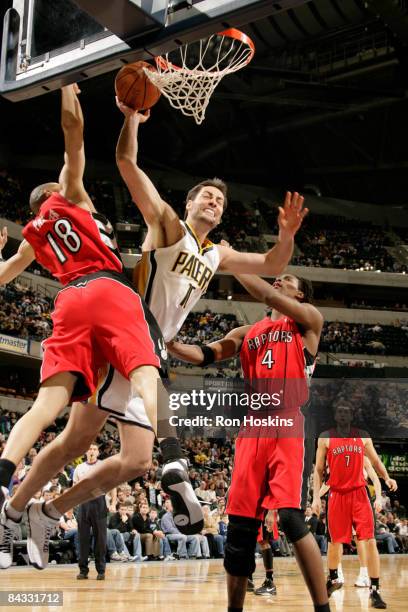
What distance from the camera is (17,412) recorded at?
23875 millimetres

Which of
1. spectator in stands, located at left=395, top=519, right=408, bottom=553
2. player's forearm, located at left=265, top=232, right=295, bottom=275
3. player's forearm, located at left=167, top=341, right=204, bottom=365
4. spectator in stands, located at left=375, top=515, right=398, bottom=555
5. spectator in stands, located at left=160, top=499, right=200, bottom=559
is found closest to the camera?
player's forearm, located at left=265, top=232, right=295, bottom=275

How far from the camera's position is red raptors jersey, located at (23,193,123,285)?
4.52 m

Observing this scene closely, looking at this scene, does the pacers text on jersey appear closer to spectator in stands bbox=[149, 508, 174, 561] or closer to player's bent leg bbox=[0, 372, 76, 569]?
player's bent leg bbox=[0, 372, 76, 569]

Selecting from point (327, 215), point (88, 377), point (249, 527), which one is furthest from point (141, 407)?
point (327, 215)

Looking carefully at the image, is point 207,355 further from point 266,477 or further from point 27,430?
point 27,430

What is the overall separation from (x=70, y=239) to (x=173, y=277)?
2.32ft

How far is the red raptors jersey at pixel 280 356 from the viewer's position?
5.80 metres

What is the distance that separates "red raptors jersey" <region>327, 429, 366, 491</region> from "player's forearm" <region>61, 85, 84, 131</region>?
5.90m

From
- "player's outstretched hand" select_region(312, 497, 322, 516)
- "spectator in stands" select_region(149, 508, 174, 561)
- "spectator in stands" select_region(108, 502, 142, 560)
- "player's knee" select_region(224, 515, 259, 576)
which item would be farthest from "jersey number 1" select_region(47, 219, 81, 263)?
"spectator in stands" select_region(149, 508, 174, 561)

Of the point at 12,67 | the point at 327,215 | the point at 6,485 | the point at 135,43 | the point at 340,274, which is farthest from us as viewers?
the point at 327,215

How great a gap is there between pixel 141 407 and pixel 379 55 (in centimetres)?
2786

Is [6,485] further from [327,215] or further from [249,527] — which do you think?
[327,215]

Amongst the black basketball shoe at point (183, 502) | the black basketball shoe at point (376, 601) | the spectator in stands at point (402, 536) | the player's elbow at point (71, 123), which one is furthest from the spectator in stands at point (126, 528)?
the spectator in stands at point (402, 536)

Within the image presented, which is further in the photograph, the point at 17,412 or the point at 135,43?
the point at 17,412
